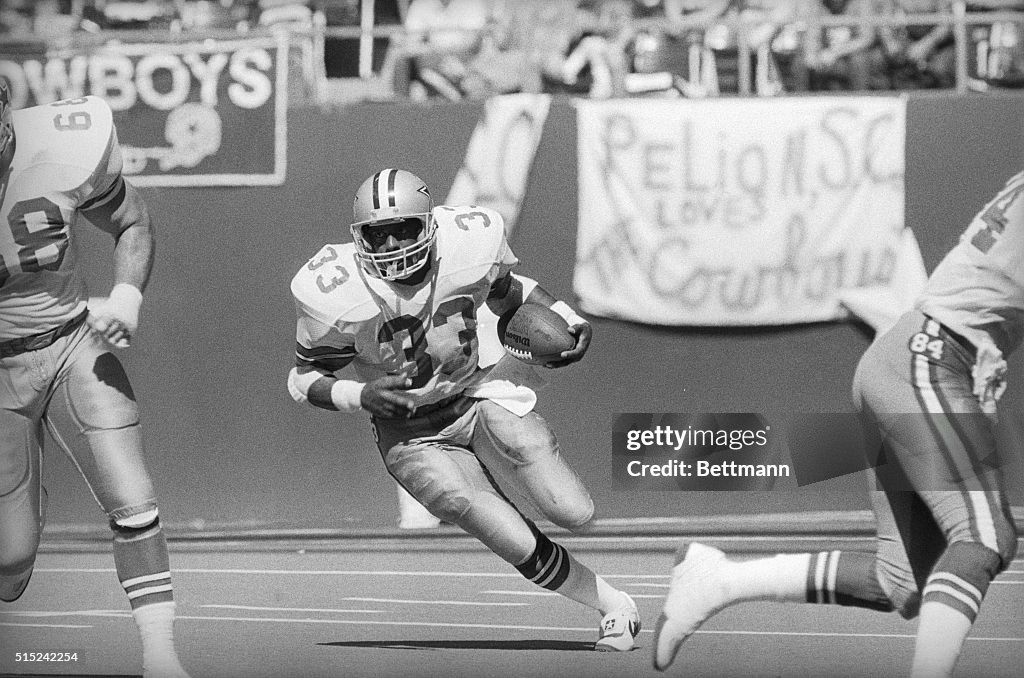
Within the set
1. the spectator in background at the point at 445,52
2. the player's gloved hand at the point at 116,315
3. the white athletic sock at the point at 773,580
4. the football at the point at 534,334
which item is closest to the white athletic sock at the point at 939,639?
the white athletic sock at the point at 773,580

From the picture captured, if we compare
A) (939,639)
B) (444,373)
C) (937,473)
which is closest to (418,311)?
(444,373)

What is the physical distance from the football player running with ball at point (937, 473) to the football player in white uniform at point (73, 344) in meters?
1.80

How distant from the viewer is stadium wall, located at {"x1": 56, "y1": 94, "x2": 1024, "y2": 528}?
4.60 metres

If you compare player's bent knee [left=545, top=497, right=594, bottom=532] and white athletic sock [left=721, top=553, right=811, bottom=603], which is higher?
player's bent knee [left=545, top=497, right=594, bottom=532]

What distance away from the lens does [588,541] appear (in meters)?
4.63

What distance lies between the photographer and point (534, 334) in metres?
4.54

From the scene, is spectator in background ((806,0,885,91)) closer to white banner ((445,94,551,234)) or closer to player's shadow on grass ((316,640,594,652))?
white banner ((445,94,551,234))

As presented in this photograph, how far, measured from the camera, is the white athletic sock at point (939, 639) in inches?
171

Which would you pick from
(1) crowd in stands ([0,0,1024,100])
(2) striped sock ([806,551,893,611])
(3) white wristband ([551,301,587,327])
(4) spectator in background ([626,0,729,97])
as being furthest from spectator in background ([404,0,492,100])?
(2) striped sock ([806,551,893,611])

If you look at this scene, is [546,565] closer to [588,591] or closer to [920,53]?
[588,591]

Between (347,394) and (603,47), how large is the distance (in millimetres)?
1639

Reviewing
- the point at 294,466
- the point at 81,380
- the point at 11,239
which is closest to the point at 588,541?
the point at 294,466

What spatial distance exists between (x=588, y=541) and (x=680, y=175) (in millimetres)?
1222

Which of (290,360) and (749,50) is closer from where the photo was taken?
(290,360)
